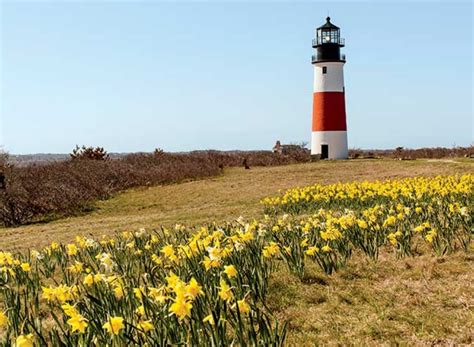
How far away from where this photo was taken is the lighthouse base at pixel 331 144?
44.2 metres

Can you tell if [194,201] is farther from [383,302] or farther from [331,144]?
[331,144]

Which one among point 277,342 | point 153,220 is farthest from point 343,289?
point 153,220

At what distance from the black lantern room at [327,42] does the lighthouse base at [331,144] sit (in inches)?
245

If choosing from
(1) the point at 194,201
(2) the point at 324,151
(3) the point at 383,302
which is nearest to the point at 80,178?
(1) the point at 194,201

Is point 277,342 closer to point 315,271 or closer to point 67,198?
point 315,271

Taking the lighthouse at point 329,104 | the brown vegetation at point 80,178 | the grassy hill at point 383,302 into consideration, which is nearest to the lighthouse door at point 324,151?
the lighthouse at point 329,104

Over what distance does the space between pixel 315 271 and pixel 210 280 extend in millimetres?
2266

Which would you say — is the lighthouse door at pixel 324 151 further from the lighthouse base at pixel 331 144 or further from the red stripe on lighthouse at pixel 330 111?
the red stripe on lighthouse at pixel 330 111

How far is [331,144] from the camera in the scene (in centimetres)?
4444

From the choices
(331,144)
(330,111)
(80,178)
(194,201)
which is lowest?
(194,201)

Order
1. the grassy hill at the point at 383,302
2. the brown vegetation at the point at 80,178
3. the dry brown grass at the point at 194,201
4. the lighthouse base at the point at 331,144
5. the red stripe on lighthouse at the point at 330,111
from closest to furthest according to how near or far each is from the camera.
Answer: the grassy hill at the point at 383,302 → the dry brown grass at the point at 194,201 → the brown vegetation at the point at 80,178 → the red stripe on lighthouse at the point at 330,111 → the lighthouse base at the point at 331,144

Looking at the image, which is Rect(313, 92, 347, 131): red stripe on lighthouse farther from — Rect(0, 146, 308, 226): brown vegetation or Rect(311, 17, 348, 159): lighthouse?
Rect(0, 146, 308, 226): brown vegetation

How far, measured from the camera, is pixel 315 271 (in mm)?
7098

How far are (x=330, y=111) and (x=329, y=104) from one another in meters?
0.58
